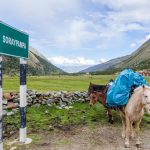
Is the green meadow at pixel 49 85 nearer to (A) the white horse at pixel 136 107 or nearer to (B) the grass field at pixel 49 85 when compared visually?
(B) the grass field at pixel 49 85

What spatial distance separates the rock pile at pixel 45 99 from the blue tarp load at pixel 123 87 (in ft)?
19.6

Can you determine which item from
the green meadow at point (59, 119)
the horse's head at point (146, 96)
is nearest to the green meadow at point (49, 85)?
the green meadow at point (59, 119)

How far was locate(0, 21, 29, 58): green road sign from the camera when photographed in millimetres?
8531

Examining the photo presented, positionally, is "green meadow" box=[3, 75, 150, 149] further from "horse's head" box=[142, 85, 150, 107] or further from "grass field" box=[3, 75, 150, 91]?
"grass field" box=[3, 75, 150, 91]

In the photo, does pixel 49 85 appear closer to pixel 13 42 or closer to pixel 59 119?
pixel 59 119

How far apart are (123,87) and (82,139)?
7.74 ft

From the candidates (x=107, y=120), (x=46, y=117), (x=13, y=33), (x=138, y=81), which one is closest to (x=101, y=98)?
(x=107, y=120)

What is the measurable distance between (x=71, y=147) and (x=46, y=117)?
4590 mm

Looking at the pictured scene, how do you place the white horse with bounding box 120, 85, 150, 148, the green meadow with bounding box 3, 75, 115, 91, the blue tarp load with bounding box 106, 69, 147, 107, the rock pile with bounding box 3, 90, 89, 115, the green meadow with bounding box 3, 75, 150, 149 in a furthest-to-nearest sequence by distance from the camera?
1. the green meadow with bounding box 3, 75, 115, 91
2. the rock pile with bounding box 3, 90, 89, 115
3. the green meadow with bounding box 3, 75, 150, 149
4. the blue tarp load with bounding box 106, 69, 147, 107
5. the white horse with bounding box 120, 85, 150, 148

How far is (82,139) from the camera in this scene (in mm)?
11617

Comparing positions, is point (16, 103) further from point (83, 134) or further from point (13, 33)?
point (13, 33)

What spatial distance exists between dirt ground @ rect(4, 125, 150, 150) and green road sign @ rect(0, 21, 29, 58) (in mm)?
3016

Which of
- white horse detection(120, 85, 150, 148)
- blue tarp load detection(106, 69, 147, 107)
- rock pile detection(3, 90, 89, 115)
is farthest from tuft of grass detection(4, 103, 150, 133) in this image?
white horse detection(120, 85, 150, 148)

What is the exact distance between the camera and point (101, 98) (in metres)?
15.1
